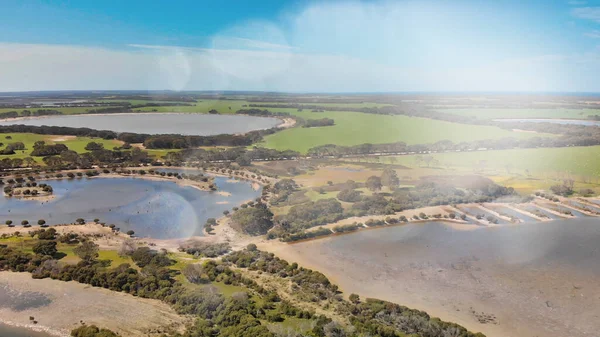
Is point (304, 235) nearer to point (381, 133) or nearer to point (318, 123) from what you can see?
point (381, 133)

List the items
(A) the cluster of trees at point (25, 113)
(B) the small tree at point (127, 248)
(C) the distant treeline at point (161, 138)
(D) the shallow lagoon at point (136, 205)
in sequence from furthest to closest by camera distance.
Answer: (A) the cluster of trees at point (25, 113)
(C) the distant treeline at point (161, 138)
(D) the shallow lagoon at point (136, 205)
(B) the small tree at point (127, 248)

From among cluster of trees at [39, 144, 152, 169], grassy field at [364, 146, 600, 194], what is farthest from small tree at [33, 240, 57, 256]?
grassy field at [364, 146, 600, 194]

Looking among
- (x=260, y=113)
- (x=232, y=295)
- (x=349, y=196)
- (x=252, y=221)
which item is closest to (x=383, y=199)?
(x=349, y=196)

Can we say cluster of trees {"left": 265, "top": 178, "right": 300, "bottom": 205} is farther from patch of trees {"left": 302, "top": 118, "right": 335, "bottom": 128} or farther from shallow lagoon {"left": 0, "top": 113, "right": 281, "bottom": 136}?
patch of trees {"left": 302, "top": 118, "right": 335, "bottom": 128}

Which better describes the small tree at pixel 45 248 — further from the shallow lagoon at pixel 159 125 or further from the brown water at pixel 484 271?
the shallow lagoon at pixel 159 125

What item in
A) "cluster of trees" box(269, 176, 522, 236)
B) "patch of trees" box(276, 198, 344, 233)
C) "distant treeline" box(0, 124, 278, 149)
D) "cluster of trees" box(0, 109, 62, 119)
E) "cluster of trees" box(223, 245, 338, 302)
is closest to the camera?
"cluster of trees" box(223, 245, 338, 302)

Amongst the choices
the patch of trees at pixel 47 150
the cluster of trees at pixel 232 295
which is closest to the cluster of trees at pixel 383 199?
the cluster of trees at pixel 232 295

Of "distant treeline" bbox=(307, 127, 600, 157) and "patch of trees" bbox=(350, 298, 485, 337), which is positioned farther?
"distant treeline" bbox=(307, 127, 600, 157)
